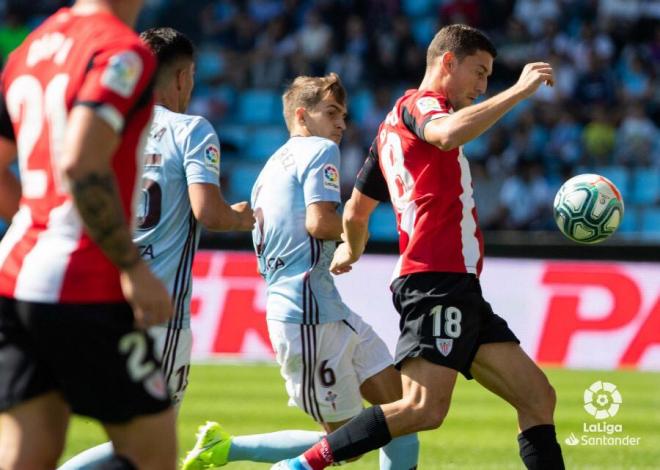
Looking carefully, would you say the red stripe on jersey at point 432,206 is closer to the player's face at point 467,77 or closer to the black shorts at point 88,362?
the player's face at point 467,77

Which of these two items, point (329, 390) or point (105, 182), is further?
point (329, 390)

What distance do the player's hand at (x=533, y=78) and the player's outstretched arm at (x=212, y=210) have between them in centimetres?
139

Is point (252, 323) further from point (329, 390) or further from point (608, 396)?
point (329, 390)

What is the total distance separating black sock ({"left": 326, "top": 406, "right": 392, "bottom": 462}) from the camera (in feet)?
19.0

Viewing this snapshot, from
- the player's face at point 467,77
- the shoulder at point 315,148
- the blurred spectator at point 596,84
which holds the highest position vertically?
the player's face at point 467,77

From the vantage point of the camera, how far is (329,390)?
6336mm

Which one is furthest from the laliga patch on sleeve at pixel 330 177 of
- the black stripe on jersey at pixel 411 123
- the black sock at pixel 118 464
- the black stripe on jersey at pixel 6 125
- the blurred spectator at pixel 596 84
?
the blurred spectator at pixel 596 84

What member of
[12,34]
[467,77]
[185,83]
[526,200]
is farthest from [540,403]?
[12,34]

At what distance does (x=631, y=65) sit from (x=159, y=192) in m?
16.1

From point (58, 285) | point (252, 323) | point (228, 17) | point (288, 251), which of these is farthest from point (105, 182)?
point (228, 17)

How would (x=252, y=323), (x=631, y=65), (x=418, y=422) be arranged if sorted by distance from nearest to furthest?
(x=418, y=422) < (x=252, y=323) < (x=631, y=65)

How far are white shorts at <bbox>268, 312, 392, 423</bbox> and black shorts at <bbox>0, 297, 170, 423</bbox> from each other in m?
2.53

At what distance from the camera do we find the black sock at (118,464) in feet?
12.5

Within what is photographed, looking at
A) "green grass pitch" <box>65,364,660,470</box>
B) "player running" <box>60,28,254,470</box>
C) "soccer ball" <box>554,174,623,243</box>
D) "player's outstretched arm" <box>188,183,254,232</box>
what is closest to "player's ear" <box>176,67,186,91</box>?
"player running" <box>60,28,254,470</box>
